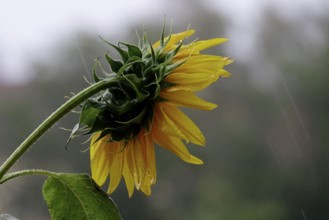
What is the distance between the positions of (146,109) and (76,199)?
98 mm

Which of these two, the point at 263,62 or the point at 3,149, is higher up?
the point at 3,149

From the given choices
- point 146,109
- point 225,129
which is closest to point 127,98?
point 146,109

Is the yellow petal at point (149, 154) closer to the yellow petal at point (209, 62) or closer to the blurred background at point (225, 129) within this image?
the yellow petal at point (209, 62)

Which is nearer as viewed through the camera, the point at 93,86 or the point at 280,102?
the point at 93,86

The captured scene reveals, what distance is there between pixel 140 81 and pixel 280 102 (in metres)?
12.9

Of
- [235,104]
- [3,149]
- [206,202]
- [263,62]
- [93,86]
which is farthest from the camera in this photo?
[263,62]

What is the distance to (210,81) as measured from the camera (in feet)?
2.52

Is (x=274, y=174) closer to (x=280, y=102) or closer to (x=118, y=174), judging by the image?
(x=280, y=102)

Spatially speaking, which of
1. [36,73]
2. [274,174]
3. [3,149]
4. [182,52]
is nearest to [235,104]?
[274,174]

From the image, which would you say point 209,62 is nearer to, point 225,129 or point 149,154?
point 149,154

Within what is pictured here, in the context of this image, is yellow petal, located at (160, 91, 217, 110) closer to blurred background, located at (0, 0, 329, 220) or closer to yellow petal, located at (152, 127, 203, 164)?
yellow petal, located at (152, 127, 203, 164)

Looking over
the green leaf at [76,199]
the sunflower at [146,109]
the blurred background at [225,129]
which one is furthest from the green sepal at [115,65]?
the blurred background at [225,129]

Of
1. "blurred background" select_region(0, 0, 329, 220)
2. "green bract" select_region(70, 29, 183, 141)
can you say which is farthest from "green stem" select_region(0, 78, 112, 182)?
"blurred background" select_region(0, 0, 329, 220)

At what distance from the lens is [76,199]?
778 millimetres
